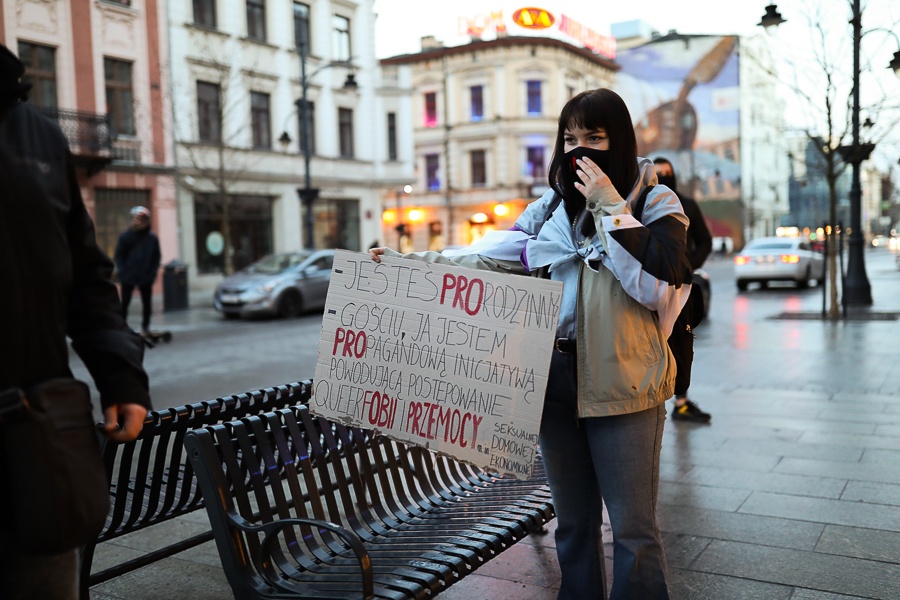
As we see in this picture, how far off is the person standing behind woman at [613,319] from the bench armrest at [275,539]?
2.39 ft

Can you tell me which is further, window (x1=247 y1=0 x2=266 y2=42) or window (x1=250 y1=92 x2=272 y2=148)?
window (x1=250 y1=92 x2=272 y2=148)

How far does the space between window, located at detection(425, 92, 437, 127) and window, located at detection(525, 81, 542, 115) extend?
619 centimetres

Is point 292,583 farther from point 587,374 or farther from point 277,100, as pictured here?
point 277,100

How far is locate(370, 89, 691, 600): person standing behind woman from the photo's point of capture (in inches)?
102

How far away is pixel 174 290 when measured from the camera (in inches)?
843

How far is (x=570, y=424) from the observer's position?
9.36 ft

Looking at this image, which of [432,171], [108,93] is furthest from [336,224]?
[432,171]

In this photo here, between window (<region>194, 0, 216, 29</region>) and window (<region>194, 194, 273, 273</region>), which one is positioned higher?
window (<region>194, 0, 216, 29</region>)

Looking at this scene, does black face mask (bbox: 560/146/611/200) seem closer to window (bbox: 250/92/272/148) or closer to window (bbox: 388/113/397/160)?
window (bbox: 250/92/272/148)

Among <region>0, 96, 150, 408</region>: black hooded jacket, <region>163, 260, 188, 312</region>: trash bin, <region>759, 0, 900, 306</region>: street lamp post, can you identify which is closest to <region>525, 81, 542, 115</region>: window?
<region>163, 260, 188, 312</region>: trash bin

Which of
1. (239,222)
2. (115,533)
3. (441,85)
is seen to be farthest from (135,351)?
(441,85)

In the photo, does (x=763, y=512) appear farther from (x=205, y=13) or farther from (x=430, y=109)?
(x=430, y=109)

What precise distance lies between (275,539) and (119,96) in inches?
1026

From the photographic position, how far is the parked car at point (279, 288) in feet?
59.8
